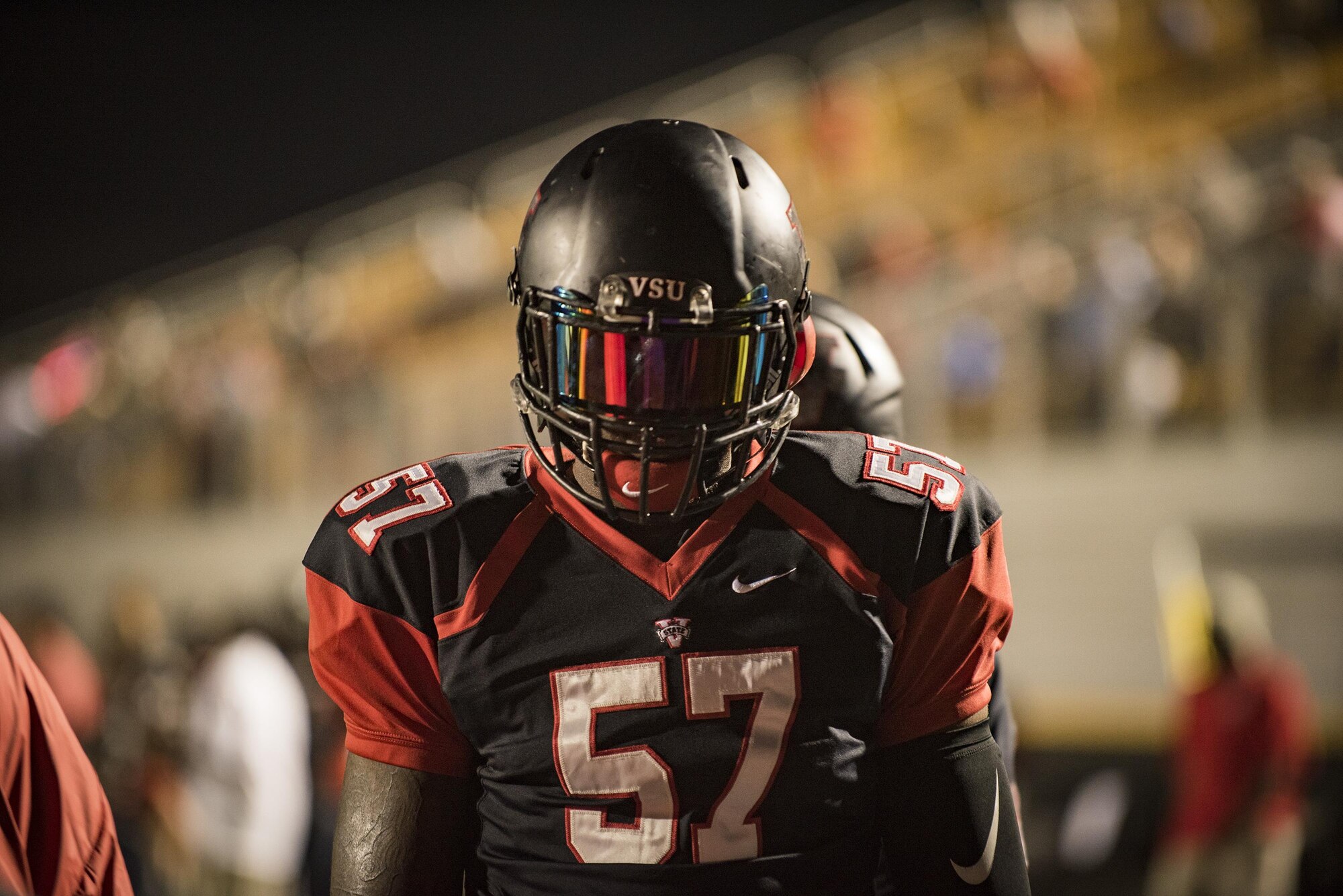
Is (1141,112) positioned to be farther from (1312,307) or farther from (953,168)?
(1312,307)

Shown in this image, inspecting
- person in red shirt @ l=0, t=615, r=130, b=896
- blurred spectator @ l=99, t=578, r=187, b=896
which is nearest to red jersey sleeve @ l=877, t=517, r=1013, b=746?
person in red shirt @ l=0, t=615, r=130, b=896

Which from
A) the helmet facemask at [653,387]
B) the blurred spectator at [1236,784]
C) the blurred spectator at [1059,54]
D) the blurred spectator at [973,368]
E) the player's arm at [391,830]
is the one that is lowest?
the blurred spectator at [1236,784]

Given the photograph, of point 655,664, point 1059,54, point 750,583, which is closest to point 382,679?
point 655,664

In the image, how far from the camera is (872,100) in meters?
8.40

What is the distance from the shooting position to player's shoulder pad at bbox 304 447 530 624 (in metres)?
1.27

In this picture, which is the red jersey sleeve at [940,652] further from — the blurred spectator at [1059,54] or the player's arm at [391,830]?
the blurred spectator at [1059,54]

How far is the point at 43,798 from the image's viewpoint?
1232 millimetres

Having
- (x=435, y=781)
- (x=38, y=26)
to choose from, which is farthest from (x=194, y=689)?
(x=38, y=26)

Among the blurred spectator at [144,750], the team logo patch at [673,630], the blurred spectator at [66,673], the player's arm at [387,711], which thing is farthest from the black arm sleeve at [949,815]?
the blurred spectator at [66,673]

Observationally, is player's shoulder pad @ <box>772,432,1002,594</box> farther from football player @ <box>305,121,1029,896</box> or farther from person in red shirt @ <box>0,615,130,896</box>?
person in red shirt @ <box>0,615,130,896</box>

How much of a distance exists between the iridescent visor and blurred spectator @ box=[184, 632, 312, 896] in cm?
308

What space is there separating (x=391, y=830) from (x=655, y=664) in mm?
349

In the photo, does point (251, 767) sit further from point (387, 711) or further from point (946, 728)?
point (946, 728)

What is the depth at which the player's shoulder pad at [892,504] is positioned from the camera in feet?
4.35
